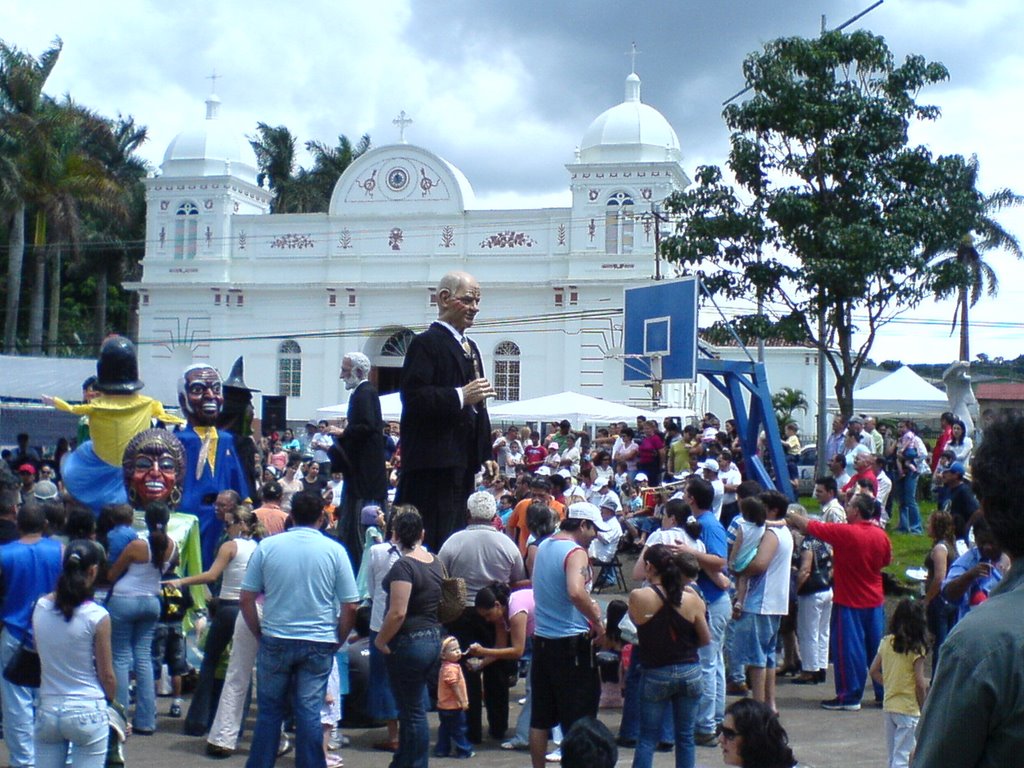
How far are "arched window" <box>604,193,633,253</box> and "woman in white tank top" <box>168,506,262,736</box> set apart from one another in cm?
3031

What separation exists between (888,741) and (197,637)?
505 centimetres

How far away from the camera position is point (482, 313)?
38906 millimetres

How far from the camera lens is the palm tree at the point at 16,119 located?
3534 cm

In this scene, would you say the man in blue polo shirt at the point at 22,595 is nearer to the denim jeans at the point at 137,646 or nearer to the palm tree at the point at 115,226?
the denim jeans at the point at 137,646

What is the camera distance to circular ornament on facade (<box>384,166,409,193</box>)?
129 feet

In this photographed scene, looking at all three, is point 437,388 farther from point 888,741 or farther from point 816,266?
point 816,266

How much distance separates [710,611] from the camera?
867 centimetres

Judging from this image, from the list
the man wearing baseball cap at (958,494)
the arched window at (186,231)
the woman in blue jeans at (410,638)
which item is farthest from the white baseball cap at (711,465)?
the arched window at (186,231)

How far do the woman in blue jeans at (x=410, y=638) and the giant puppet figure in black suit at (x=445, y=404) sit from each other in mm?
730

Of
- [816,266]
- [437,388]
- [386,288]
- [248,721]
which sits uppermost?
[386,288]

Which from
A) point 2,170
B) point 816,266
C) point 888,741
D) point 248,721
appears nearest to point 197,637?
point 248,721

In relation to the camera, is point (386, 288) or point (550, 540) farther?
point (386, 288)

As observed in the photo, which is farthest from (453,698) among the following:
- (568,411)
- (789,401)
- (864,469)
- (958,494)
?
(789,401)

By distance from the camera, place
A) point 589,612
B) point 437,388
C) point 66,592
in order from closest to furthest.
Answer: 1. point 66,592
2. point 589,612
3. point 437,388
